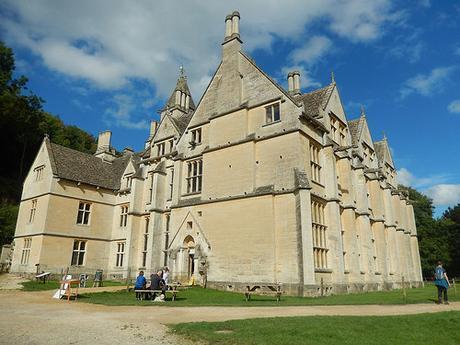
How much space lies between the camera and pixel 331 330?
899 cm

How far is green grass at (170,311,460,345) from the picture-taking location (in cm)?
816

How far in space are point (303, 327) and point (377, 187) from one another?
27.7 meters

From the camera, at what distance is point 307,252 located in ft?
67.7

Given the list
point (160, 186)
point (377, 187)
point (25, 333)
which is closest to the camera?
point (25, 333)

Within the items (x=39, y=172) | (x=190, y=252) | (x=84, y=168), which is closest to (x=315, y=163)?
(x=190, y=252)

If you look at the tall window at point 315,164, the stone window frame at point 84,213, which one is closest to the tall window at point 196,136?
the tall window at point 315,164

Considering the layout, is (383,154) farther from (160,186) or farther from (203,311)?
(203,311)

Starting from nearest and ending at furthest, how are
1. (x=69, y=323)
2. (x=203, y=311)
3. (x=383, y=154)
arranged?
(x=69, y=323) < (x=203, y=311) < (x=383, y=154)

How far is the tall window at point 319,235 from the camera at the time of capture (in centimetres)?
2262

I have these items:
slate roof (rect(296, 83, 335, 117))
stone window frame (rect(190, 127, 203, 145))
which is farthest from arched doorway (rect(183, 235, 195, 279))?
slate roof (rect(296, 83, 335, 117))

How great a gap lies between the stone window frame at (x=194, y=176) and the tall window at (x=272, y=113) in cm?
691

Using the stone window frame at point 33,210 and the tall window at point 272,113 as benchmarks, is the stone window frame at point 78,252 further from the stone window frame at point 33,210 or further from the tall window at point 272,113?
the tall window at point 272,113

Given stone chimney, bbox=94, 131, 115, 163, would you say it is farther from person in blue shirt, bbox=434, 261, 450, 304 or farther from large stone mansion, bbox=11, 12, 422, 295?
person in blue shirt, bbox=434, 261, 450, 304

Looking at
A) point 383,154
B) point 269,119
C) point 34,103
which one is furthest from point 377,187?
point 34,103
